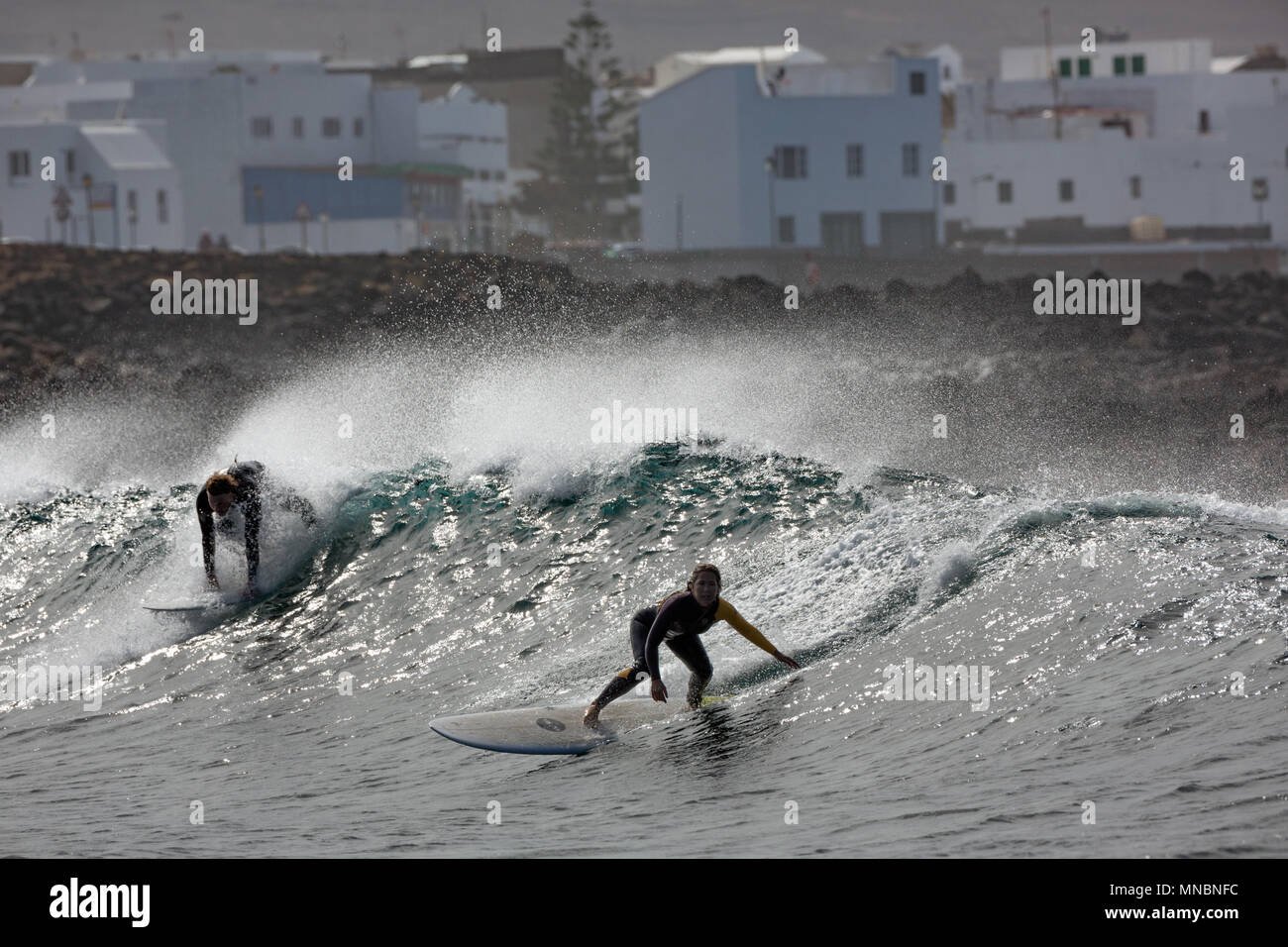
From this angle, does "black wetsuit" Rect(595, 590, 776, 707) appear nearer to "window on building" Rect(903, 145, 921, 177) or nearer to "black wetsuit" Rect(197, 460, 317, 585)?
"black wetsuit" Rect(197, 460, 317, 585)

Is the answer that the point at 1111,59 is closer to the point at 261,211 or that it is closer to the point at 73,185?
the point at 261,211

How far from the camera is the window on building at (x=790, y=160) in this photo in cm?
6288

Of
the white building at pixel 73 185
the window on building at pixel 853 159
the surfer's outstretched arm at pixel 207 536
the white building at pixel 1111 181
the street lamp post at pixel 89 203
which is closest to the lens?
the surfer's outstretched arm at pixel 207 536

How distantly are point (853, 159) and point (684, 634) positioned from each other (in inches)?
2185

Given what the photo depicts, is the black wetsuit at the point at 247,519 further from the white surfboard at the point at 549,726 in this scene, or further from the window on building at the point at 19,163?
the window on building at the point at 19,163

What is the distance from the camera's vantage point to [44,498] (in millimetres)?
20156

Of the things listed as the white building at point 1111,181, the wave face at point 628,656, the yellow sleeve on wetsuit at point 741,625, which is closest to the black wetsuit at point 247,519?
the wave face at point 628,656

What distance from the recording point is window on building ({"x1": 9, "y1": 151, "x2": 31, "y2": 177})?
2628 inches

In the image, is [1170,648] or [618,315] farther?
[618,315]

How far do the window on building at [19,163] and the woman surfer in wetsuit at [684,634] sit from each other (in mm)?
63632

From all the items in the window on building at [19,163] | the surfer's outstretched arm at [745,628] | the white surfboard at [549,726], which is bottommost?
the white surfboard at [549,726]
